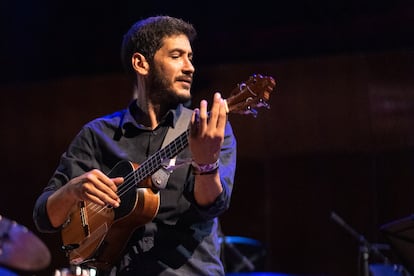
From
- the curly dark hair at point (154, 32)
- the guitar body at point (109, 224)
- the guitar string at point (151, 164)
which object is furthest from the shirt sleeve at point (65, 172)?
the curly dark hair at point (154, 32)

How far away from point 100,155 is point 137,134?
0.22m

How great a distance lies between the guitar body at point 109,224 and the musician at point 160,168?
1 centimetres

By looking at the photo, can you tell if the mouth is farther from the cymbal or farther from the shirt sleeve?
the cymbal

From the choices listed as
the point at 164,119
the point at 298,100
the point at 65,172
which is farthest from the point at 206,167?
the point at 298,100

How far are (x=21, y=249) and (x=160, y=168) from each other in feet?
2.91

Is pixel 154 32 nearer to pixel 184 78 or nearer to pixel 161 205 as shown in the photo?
pixel 184 78

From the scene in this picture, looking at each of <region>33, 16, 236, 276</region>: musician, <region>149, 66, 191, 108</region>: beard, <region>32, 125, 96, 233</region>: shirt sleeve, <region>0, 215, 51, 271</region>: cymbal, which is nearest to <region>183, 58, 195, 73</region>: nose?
<region>33, 16, 236, 276</region>: musician

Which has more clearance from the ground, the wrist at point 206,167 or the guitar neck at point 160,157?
the guitar neck at point 160,157

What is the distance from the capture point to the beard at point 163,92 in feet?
11.8

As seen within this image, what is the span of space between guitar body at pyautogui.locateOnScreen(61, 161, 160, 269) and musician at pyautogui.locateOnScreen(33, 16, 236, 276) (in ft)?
0.04

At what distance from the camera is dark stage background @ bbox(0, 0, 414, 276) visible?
746 cm

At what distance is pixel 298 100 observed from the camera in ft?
25.5

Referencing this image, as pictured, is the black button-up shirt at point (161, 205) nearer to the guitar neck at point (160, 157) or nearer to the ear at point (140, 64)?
the guitar neck at point (160, 157)

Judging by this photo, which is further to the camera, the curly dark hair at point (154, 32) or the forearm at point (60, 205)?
the curly dark hair at point (154, 32)
